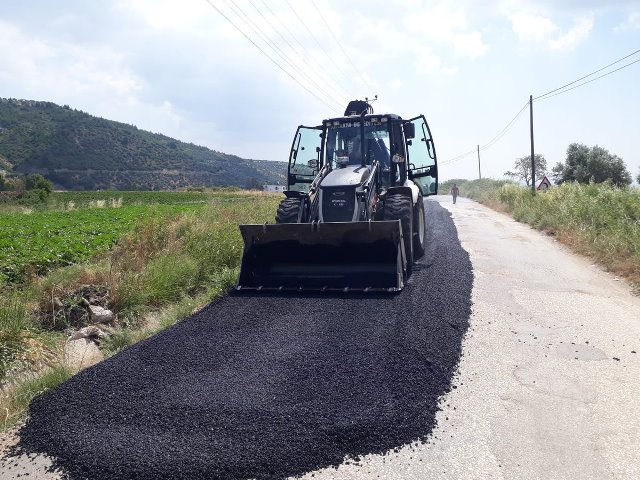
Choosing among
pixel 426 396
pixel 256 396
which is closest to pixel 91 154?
pixel 256 396

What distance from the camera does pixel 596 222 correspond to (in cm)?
1363

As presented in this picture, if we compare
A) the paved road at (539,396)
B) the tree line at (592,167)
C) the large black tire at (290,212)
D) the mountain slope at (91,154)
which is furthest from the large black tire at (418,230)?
the mountain slope at (91,154)

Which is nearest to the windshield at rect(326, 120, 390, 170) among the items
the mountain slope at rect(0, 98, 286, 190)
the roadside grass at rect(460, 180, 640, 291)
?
the roadside grass at rect(460, 180, 640, 291)

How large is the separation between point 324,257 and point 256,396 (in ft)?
12.0

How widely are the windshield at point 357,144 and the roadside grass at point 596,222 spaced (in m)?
4.61

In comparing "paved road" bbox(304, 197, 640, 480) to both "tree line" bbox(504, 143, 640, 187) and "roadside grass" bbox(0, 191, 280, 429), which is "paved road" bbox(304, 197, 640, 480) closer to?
"roadside grass" bbox(0, 191, 280, 429)

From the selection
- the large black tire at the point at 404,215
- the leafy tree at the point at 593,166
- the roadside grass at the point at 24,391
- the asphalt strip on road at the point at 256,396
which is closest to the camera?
the asphalt strip on road at the point at 256,396

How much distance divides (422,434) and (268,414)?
1.08 meters

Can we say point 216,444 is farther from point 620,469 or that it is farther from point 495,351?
point 495,351

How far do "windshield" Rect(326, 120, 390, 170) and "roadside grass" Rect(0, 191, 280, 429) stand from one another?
2.61 meters

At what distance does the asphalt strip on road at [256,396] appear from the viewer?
3.38 meters

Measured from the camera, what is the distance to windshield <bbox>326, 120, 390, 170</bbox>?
9234 mm

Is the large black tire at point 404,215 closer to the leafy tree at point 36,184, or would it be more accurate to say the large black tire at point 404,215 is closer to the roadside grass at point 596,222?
the roadside grass at point 596,222

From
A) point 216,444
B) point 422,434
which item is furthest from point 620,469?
point 216,444
